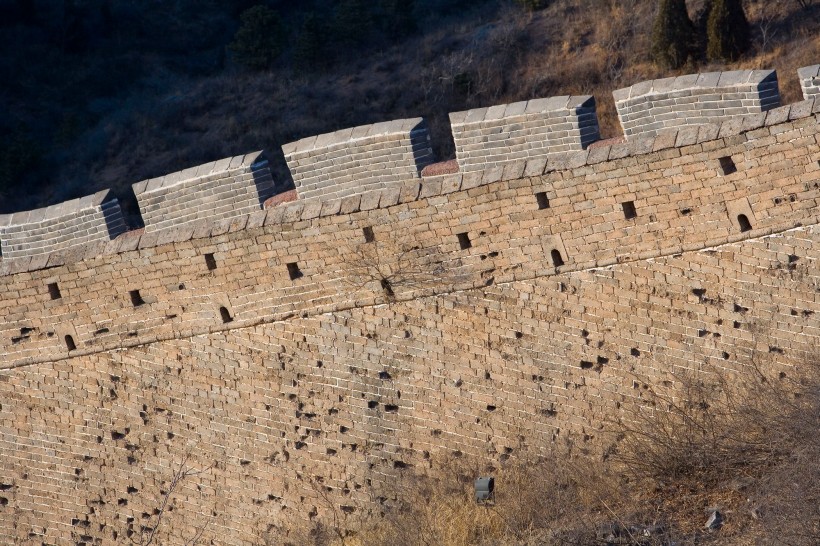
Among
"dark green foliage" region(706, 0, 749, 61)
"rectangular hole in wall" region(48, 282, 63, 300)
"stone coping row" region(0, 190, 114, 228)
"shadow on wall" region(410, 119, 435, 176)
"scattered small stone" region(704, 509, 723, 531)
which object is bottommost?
"scattered small stone" region(704, 509, 723, 531)

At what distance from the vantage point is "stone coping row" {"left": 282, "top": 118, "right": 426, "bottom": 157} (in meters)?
10.2

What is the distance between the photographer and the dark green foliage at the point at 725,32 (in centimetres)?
1619

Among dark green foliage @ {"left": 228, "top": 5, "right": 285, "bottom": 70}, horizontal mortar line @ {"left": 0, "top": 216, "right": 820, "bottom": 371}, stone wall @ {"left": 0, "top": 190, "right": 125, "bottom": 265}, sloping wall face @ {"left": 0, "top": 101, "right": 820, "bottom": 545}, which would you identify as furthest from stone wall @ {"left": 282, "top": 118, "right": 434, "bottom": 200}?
dark green foliage @ {"left": 228, "top": 5, "right": 285, "bottom": 70}

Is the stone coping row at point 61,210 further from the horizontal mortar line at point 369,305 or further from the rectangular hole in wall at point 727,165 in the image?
the rectangular hole in wall at point 727,165

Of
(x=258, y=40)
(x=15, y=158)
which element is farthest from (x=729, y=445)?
(x=15, y=158)

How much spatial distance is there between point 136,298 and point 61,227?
0.88 meters

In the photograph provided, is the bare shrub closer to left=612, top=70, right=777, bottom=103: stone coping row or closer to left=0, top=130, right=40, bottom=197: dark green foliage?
left=612, top=70, right=777, bottom=103: stone coping row

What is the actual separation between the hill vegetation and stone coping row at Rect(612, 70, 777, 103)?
5.63m

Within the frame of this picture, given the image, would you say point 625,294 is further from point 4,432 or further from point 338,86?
point 338,86

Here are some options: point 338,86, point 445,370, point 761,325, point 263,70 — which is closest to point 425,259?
point 445,370

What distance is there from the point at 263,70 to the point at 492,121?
12941mm

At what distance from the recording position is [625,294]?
32.0ft

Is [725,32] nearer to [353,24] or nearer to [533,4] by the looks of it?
[533,4]

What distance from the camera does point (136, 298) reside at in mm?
11391
